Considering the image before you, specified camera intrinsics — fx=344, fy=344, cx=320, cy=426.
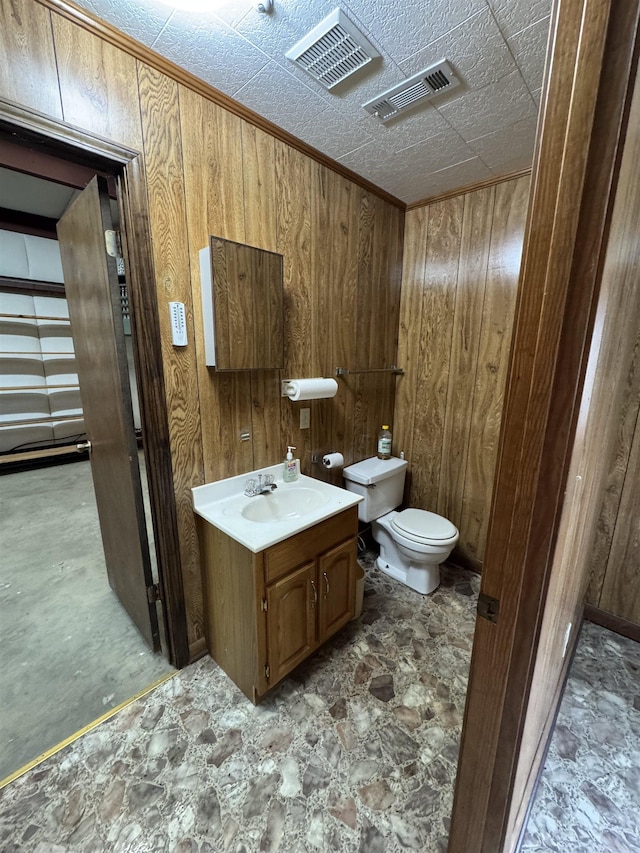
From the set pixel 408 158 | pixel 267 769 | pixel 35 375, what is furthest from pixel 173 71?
pixel 35 375

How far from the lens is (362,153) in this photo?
5.89 feet

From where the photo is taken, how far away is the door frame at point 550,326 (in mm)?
456

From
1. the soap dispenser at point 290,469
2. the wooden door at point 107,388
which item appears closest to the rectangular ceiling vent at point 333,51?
the wooden door at point 107,388

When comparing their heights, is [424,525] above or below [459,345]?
below

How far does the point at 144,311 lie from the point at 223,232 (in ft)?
1.71

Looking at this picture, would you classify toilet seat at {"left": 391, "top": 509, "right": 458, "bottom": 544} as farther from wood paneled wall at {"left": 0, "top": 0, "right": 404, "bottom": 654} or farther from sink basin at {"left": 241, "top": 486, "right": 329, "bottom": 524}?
sink basin at {"left": 241, "top": 486, "right": 329, "bottom": 524}

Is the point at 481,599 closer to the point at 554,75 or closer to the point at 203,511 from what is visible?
the point at 554,75

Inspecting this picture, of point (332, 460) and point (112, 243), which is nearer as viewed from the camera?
point (112, 243)

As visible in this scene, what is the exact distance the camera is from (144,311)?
51.6 inches

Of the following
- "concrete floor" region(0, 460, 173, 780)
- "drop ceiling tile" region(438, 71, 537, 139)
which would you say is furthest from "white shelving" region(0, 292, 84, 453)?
"drop ceiling tile" region(438, 71, 537, 139)

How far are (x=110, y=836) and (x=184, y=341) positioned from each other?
1652mm

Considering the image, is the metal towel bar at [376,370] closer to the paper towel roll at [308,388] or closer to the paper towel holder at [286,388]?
the paper towel roll at [308,388]

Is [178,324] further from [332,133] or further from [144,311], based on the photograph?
[332,133]

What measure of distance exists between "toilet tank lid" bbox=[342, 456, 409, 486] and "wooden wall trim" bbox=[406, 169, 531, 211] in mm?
1770
